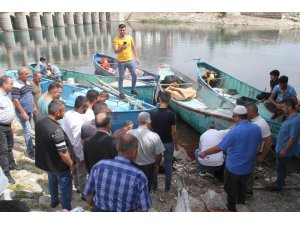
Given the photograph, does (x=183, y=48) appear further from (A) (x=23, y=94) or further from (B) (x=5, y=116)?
(B) (x=5, y=116)

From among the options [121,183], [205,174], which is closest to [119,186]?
[121,183]

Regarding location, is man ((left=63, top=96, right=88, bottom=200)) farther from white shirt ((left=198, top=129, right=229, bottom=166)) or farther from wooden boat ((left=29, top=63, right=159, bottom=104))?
wooden boat ((left=29, top=63, right=159, bottom=104))

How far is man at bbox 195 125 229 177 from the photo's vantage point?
5.62 m

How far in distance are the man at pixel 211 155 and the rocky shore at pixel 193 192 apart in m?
0.26

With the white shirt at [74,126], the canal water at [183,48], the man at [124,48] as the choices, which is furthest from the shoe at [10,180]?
the canal water at [183,48]

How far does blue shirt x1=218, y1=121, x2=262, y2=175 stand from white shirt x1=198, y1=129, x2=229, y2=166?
1260 millimetres

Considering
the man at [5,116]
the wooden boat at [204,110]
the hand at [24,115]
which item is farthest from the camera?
the wooden boat at [204,110]

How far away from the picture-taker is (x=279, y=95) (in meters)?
7.47

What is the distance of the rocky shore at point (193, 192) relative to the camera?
15.8 feet

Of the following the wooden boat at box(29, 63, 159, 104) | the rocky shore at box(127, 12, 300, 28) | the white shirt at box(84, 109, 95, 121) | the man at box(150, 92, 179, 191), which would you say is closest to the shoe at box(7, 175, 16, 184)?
the white shirt at box(84, 109, 95, 121)

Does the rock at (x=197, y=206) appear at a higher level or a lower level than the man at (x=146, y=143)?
lower

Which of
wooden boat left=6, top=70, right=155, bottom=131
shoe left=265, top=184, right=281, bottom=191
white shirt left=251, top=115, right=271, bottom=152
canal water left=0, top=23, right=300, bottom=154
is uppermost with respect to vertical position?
white shirt left=251, top=115, right=271, bottom=152

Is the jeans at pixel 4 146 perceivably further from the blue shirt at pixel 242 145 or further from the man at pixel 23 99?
the blue shirt at pixel 242 145

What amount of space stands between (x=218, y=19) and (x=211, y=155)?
1982 inches
